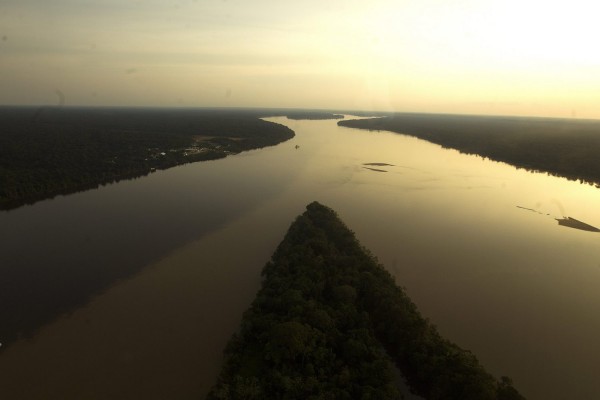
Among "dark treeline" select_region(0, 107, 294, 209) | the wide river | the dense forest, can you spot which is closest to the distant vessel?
the wide river

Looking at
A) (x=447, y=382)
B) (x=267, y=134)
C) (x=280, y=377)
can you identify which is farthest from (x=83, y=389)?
(x=267, y=134)

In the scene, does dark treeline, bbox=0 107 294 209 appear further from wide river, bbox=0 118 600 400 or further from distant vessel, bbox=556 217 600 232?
distant vessel, bbox=556 217 600 232

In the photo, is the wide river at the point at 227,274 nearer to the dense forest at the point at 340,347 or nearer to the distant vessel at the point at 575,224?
the distant vessel at the point at 575,224

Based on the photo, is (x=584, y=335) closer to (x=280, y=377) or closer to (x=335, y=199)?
(x=280, y=377)

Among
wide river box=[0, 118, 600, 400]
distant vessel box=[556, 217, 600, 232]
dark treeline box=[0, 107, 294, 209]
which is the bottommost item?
wide river box=[0, 118, 600, 400]

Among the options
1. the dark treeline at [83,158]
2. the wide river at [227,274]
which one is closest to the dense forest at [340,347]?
the wide river at [227,274]

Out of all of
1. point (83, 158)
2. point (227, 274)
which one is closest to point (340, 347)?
point (227, 274)

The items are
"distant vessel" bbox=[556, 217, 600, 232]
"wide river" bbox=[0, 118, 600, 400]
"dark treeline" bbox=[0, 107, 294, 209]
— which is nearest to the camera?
"wide river" bbox=[0, 118, 600, 400]

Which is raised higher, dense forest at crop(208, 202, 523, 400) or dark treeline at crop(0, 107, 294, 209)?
dark treeline at crop(0, 107, 294, 209)

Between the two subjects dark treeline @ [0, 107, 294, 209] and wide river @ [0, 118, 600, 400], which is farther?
dark treeline @ [0, 107, 294, 209]
